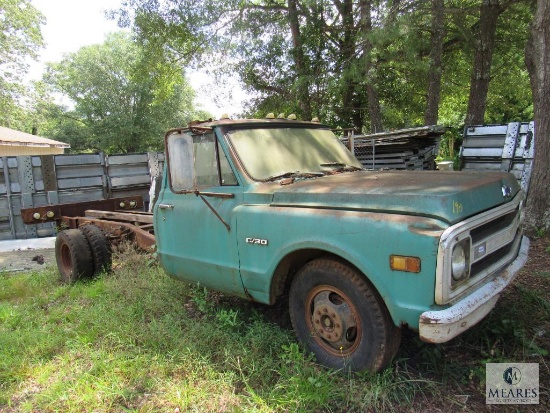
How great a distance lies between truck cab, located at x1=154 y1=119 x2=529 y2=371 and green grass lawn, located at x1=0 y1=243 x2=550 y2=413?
0.27m

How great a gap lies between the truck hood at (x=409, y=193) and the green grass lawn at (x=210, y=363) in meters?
1.12

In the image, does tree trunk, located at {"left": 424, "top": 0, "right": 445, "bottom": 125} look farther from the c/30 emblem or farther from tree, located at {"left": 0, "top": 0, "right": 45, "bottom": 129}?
tree, located at {"left": 0, "top": 0, "right": 45, "bottom": 129}

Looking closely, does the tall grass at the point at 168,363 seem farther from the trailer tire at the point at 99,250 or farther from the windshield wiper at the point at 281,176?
the windshield wiper at the point at 281,176

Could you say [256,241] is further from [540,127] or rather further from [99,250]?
[540,127]

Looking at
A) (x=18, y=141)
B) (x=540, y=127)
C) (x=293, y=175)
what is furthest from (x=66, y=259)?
(x=18, y=141)

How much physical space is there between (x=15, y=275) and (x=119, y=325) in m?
3.32

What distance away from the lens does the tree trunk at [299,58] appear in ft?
41.2

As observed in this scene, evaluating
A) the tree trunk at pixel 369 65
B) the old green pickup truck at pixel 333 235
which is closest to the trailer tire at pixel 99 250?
the old green pickup truck at pixel 333 235

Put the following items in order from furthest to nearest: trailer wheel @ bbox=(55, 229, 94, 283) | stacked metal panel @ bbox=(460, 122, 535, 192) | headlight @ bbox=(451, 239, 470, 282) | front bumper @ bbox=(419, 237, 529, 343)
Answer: stacked metal panel @ bbox=(460, 122, 535, 192)
trailer wheel @ bbox=(55, 229, 94, 283)
headlight @ bbox=(451, 239, 470, 282)
front bumper @ bbox=(419, 237, 529, 343)

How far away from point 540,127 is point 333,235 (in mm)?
4752

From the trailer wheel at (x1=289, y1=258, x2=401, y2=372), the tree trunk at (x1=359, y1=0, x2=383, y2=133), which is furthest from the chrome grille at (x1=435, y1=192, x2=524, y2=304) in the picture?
the tree trunk at (x1=359, y1=0, x2=383, y2=133)

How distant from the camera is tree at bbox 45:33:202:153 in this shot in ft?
93.3
